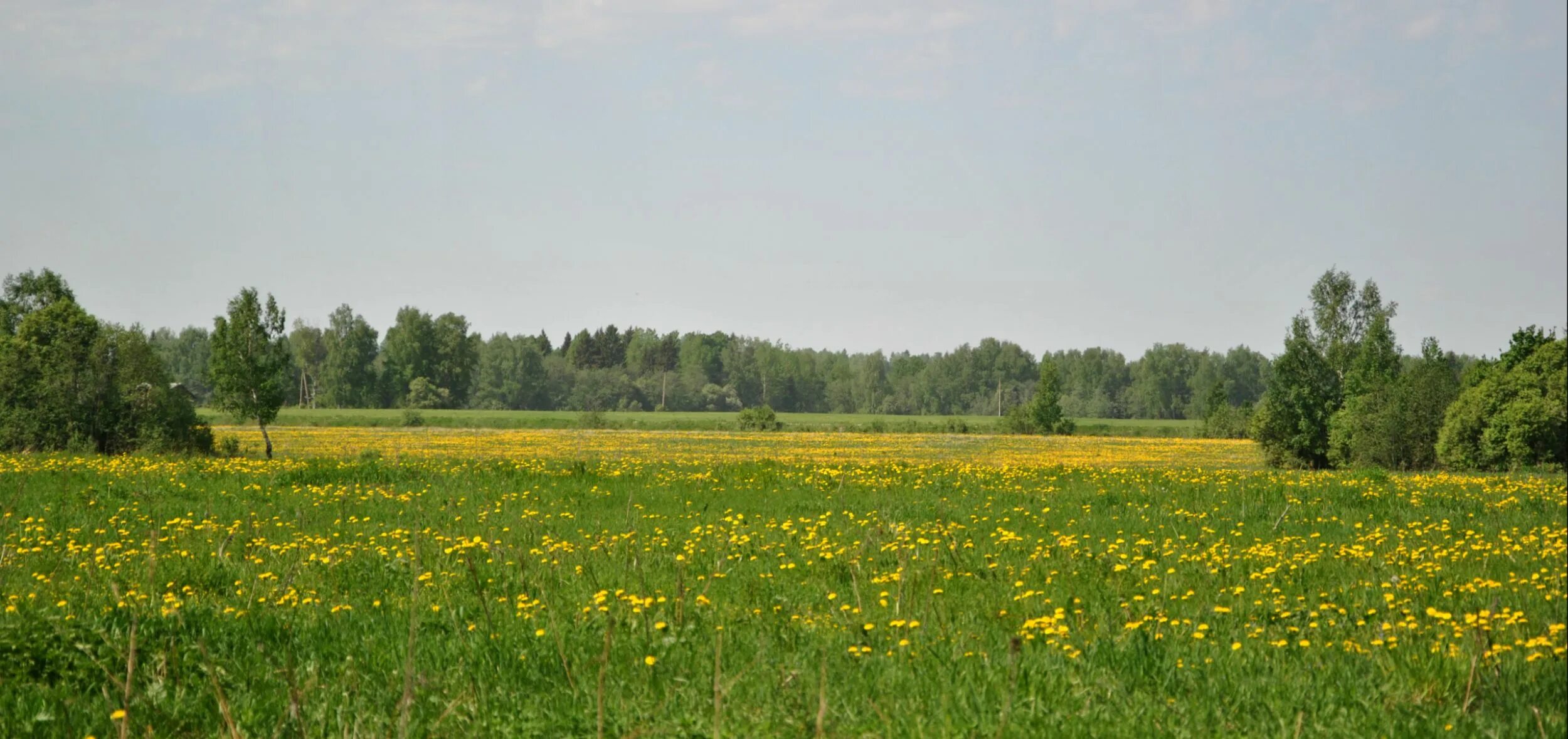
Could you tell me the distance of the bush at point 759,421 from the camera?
70000 millimetres

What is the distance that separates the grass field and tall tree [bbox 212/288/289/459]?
21.3m

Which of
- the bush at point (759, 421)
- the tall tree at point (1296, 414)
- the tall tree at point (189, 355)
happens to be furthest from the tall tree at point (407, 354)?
the tall tree at point (1296, 414)

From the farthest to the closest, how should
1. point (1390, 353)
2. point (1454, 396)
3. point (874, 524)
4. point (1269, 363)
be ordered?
point (1390, 353) → point (1269, 363) → point (1454, 396) → point (874, 524)

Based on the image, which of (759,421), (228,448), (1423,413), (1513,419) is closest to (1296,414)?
(1423,413)

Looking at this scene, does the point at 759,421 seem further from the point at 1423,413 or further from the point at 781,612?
the point at 781,612

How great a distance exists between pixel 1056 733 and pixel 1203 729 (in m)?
0.69

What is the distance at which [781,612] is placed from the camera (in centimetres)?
721

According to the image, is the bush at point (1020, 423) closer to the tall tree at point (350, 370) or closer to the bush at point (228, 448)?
the bush at point (228, 448)

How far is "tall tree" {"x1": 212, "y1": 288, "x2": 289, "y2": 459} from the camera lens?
35.1 m

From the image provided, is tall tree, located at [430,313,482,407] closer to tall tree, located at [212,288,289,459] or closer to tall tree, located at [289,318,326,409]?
tall tree, located at [289,318,326,409]

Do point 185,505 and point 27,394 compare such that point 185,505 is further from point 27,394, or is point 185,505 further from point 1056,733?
point 27,394

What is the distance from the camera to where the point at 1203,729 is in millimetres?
4637

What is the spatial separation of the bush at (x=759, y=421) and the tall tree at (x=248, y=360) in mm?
36879

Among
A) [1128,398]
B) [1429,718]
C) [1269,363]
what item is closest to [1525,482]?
[1429,718]
